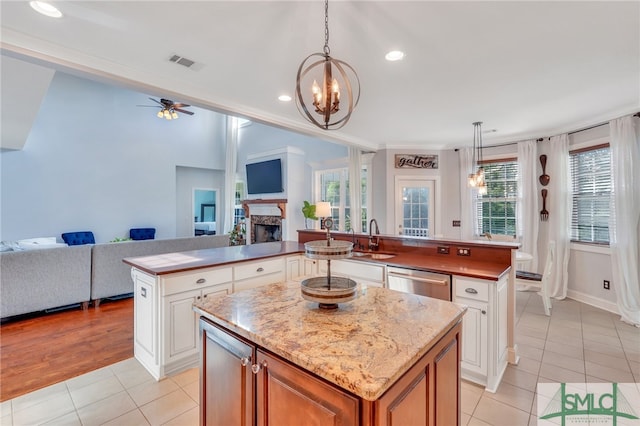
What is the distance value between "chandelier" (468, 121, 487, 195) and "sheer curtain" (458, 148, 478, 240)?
0.10 meters

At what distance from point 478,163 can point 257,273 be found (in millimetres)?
4673

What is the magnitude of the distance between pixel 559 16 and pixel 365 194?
413cm

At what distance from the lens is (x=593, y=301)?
4.15 meters

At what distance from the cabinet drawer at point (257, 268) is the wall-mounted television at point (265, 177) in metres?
3.83

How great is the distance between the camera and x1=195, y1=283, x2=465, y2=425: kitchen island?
35.7 inches

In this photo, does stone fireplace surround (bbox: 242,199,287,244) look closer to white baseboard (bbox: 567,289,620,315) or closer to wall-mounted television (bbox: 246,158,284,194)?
wall-mounted television (bbox: 246,158,284,194)

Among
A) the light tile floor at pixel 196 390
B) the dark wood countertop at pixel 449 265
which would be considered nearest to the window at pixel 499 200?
the light tile floor at pixel 196 390

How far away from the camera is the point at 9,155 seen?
5.63 metres

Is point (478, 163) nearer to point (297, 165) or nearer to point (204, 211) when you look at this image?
point (297, 165)

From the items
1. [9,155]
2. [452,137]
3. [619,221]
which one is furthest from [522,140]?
[9,155]


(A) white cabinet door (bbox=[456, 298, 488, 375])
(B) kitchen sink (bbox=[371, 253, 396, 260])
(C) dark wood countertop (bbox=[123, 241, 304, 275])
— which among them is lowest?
(A) white cabinet door (bbox=[456, 298, 488, 375])

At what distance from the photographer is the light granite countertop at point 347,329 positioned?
914 mm

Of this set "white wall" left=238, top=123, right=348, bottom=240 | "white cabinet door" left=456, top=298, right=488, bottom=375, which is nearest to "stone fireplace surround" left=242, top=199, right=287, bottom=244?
"white wall" left=238, top=123, right=348, bottom=240

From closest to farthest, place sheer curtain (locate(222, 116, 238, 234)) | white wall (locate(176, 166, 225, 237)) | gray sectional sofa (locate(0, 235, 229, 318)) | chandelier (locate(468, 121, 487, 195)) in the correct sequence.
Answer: gray sectional sofa (locate(0, 235, 229, 318)) < chandelier (locate(468, 121, 487, 195)) < white wall (locate(176, 166, 225, 237)) < sheer curtain (locate(222, 116, 238, 234))
